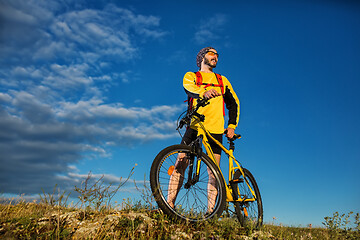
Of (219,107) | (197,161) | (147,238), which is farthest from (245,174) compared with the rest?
(147,238)

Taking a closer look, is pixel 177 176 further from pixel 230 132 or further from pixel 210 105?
pixel 230 132

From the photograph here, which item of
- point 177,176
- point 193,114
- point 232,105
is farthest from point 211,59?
point 177,176

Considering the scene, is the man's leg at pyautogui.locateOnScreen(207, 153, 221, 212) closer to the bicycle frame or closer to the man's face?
the bicycle frame

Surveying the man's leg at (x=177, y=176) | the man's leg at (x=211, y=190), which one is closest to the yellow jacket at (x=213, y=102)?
the man's leg at (x=177, y=176)

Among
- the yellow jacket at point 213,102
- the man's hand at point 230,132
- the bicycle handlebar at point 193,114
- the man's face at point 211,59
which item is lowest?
the bicycle handlebar at point 193,114

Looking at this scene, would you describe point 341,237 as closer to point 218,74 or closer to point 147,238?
point 218,74

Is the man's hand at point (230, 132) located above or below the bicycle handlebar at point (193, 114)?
above

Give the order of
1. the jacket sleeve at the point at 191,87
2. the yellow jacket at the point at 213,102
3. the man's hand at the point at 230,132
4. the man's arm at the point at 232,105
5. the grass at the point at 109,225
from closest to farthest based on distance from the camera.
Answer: the grass at the point at 109,225
the jacket sleeve at the point at 191,87
the yellow jacket at the point at 213,102
the man's hand at the point at 230,132
the man's arm at the point at 232,105

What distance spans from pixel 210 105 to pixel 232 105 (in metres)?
0.86

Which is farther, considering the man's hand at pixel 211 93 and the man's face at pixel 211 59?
the man's face at pixel 211 59

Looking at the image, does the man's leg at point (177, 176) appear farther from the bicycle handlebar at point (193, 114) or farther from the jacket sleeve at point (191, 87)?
the jacket sleeve at point (191, 87)

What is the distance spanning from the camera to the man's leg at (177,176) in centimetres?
491

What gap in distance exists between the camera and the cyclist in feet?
16.3

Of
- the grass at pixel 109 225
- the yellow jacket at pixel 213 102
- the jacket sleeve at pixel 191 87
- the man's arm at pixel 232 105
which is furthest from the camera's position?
the man's arm at pixel 232 105
